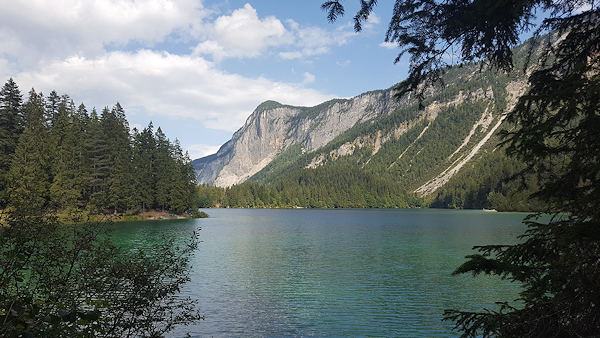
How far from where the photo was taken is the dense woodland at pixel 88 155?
63.2 m

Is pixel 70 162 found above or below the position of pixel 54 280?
above

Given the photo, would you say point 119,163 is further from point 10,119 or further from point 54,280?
point 54,280

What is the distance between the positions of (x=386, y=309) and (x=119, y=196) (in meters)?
70.7

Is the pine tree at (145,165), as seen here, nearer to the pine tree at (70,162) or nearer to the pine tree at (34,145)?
the pine tree at (70,162)

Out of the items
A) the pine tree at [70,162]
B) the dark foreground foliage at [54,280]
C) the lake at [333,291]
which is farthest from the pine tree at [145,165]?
the dark foreground foliage at [54,280]

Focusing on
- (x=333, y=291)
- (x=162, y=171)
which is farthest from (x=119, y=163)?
(x=333, y=291)

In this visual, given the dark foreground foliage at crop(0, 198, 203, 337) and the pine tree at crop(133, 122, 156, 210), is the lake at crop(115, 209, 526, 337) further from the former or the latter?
the pine tree at crop(133, 122, 156, 210)

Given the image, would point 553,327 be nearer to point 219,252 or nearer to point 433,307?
point 433,307

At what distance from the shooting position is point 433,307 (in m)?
19.8

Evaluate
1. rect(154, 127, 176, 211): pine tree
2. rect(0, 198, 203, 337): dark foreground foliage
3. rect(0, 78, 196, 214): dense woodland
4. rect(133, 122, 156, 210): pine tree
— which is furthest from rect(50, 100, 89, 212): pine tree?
rect(0, 198, 203, 337): dark foreground foliage

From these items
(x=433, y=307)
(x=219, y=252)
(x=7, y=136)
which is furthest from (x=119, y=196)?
(x=433, y=307)

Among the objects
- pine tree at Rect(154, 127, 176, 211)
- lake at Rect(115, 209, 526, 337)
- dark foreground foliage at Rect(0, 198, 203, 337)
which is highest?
pine tree at Rect(154, 127, 176, 211)

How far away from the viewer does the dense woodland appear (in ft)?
207

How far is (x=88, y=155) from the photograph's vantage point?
75000 millimetres
